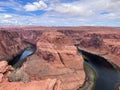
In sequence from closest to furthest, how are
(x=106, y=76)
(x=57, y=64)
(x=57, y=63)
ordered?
(x=57, y=64), (x=57, y=63), (x=106, y=76)

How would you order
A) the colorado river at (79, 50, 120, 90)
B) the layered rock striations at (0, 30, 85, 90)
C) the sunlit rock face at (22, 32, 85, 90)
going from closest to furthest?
the colorado river at (79, 50, 120, 90) < the layered rock striations at (0, 30, 85, 90) < the sunlit rock face at (22, 32, 85, 90)

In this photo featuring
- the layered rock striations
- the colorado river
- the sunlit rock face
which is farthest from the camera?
the sunlit rock face

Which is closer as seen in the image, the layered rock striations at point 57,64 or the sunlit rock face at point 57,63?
the layered rock striations at point 57,64

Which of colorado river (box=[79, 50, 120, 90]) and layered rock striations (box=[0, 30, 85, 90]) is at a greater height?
layered rock striations (box=[0, 30, 85, 90])

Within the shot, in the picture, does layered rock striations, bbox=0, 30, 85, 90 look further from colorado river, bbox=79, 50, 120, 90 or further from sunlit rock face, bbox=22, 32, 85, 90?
colorado river, bbox=79, 50, 120, 90

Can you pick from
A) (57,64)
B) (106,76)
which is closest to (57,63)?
(57,64)

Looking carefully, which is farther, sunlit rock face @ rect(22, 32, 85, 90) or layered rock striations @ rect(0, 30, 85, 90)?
sunlit rock face @ rect(22, 32, 85, 90)

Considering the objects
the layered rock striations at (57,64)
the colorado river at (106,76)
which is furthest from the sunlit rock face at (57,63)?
the colorado river at (106,76)

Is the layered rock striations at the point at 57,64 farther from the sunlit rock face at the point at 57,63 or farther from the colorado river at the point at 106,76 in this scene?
the colorado river at the point at 106,76

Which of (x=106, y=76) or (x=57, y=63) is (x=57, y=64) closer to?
(x=57, y=63)

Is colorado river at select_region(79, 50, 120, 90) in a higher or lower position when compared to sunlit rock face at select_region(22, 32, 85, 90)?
lower

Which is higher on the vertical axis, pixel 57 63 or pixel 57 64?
pixel 57 63

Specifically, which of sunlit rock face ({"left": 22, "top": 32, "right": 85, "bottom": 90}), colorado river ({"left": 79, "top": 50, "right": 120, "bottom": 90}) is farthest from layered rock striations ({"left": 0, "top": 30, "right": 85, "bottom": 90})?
colorado river ({"left": 79, "top": 50, "right": 120, "bottom": 90})
